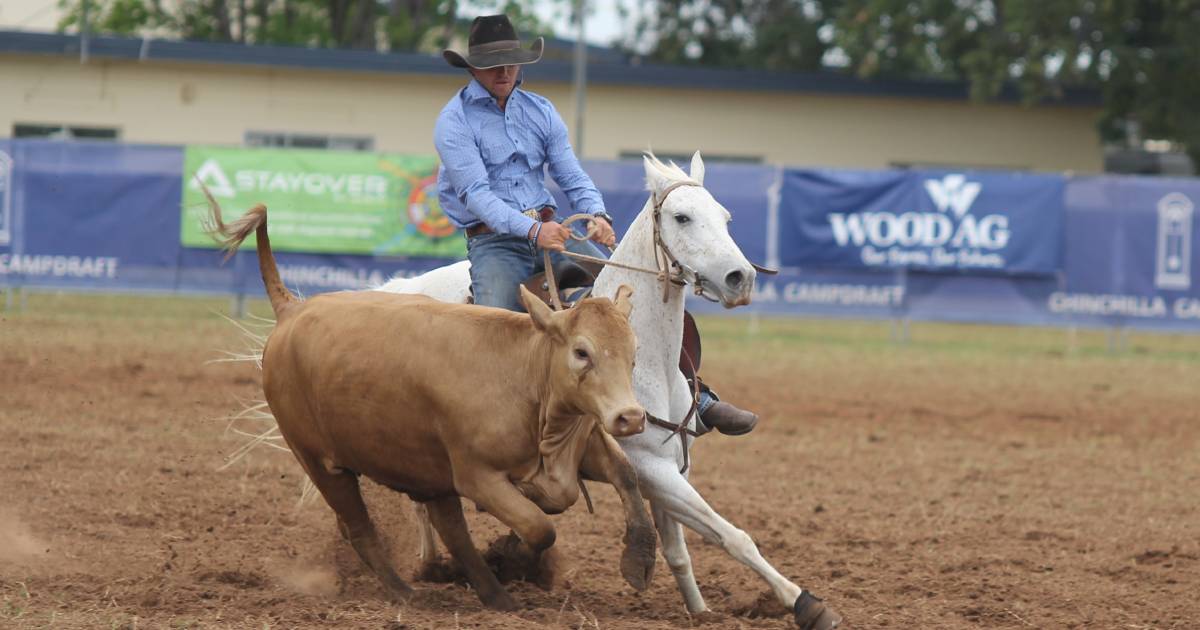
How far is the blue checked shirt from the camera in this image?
6.04m

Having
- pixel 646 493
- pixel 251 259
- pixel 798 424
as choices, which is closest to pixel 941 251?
pixel 798 424

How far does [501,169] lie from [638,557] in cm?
189

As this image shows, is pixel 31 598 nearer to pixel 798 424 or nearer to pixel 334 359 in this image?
pixel 334 359

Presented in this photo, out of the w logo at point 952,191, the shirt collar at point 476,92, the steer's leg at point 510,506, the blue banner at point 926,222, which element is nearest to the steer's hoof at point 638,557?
the steer's leg at point 510,506

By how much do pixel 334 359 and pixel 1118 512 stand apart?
4.85m

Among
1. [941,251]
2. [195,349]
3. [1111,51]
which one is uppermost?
[1111,51]

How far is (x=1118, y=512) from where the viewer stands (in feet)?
27.5

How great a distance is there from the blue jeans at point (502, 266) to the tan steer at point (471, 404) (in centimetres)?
42

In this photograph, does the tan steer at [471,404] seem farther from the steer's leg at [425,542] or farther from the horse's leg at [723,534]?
the steer's leg at [425,542]

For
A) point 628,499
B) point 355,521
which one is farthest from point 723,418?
point 355,521

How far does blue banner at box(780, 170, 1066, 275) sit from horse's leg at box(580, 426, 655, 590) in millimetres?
11665

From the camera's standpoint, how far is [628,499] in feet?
17.3

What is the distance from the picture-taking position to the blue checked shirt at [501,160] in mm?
6043

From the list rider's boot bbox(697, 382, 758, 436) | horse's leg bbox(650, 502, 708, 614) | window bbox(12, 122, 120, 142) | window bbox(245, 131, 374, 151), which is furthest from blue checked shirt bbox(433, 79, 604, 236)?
window bbox(245, 131, 374, 151)
